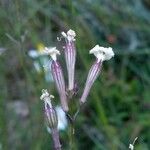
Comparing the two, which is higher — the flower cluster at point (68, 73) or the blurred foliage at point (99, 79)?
the blurred foliage at point (99, 79)

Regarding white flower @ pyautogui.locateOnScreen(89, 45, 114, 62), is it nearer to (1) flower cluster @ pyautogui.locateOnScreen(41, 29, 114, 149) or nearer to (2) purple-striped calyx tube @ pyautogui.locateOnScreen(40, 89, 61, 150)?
(1) flower cluster @ pyautogui.locateOnScreen(41, 29, 114, 149)

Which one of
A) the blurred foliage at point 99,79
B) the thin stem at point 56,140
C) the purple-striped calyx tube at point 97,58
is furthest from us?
the blurred foliage at point 99,79

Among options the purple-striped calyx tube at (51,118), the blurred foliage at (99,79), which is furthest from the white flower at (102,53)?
the blurred foliage at (99,79)

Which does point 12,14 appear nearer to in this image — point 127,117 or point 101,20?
point 127,117

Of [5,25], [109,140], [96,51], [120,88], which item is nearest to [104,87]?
[120,88]

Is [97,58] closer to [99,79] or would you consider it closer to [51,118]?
[51,118]

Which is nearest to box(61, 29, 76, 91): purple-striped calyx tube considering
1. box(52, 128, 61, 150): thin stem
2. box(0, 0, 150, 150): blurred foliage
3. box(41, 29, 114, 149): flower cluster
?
box(41, 29, 114, 149): flower cluster

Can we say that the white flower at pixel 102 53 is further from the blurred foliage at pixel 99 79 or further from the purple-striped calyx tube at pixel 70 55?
the blurred foliage at pixel 99 79

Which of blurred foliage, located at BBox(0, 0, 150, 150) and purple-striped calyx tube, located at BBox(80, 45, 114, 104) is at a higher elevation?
blurred foliage, located at BBox(0, 0, 150, 150)
